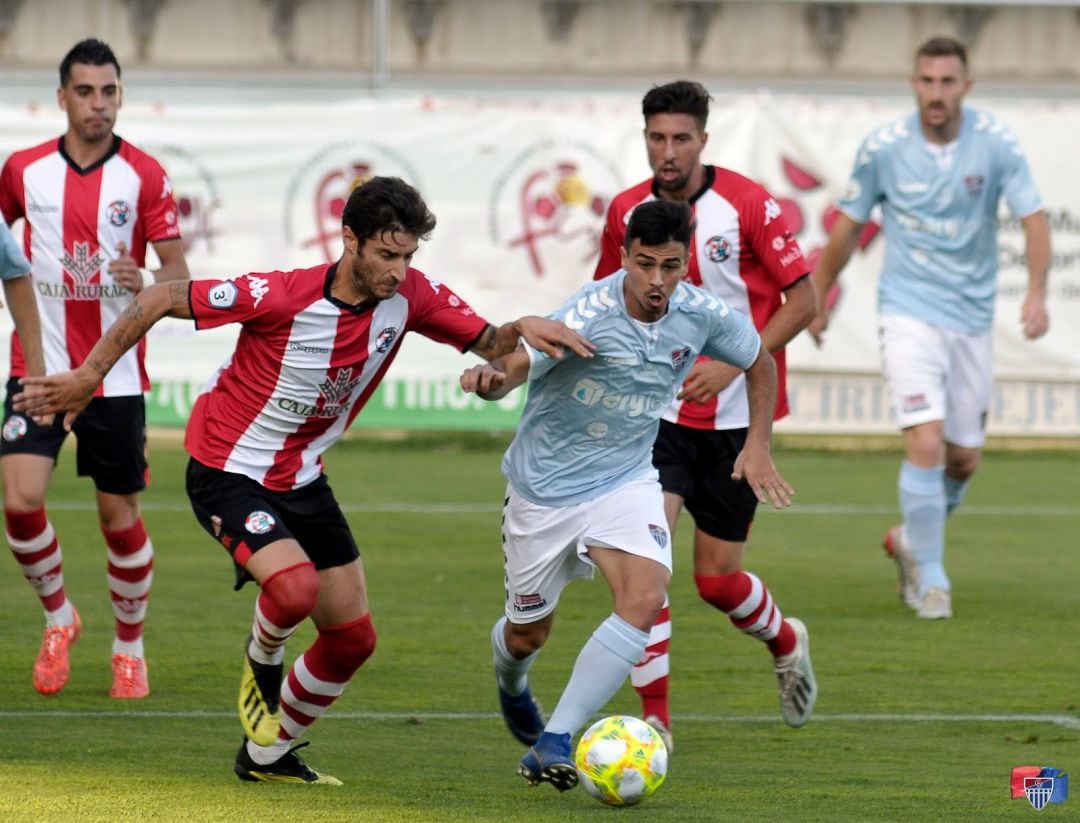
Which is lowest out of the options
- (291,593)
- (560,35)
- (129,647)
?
(129,647)

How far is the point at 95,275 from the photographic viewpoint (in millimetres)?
7715

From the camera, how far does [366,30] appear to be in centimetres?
1953

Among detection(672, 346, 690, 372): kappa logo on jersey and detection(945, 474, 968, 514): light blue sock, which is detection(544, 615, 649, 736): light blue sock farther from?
detection(945, 474, 968, 514): light blue sock

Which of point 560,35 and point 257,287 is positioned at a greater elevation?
point 560,35

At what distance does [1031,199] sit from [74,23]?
476 inches

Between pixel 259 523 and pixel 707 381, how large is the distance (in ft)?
4.92

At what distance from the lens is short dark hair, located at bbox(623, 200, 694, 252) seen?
231 inches

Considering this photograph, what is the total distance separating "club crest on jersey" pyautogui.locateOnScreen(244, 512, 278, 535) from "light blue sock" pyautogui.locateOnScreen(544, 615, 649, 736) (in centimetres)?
99

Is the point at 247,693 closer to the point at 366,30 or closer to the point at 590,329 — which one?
the point at 590,329

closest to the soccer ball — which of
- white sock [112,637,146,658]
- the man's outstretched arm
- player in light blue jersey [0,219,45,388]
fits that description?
the man's outstretched arm

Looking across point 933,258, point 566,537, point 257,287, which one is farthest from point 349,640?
point 933,258

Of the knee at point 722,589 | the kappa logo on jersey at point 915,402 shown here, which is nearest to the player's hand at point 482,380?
the knee at point 722,589

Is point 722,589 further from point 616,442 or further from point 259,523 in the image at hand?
point 259,523

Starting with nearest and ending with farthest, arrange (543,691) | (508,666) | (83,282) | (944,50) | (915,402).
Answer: (508,666) < (543,691) < (83,282) < (944,50) < (915,402)
